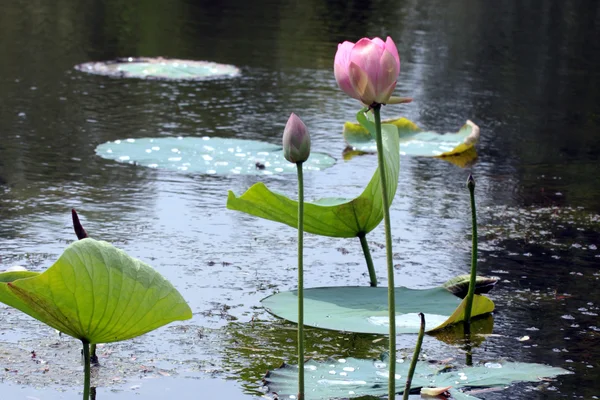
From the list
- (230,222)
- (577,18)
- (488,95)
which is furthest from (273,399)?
(577,18)

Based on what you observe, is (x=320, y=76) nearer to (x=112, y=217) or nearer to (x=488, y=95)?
(x=488, y=95)

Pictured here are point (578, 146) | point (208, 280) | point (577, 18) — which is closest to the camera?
point (208, 280)

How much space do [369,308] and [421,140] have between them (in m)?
3.11

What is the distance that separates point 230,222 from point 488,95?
422cm

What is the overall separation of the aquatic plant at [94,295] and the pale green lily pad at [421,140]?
3.86m

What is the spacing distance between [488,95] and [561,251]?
164 inches

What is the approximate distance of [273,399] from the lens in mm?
2424

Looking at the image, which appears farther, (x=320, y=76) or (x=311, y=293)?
(x=320, y=76)

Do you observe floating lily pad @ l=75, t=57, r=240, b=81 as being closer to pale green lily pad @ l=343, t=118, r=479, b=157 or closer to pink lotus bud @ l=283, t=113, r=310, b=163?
pale green lily pad @ l=343, t=118, r=479, b=157

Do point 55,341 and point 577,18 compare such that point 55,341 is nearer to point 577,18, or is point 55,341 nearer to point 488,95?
point 488,95

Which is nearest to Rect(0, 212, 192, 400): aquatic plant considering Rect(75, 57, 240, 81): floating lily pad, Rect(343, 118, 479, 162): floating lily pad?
Rect(343, 118, 479, 162): floating lily pad

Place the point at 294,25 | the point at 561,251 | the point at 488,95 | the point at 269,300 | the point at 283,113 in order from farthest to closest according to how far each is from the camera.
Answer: the point at 294,25, the point at 488,95, the point at 283,113, the point at 561,251, the point at 269,300

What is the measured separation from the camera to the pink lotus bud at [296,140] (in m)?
2.04

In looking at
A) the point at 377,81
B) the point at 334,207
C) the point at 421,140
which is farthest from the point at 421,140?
the point at 377,81
